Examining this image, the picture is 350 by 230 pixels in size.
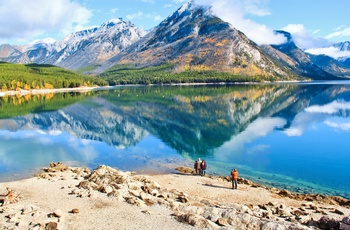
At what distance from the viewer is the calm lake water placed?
169 feet

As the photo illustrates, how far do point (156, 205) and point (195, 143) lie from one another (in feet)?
135

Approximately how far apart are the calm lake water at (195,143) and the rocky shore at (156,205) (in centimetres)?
791

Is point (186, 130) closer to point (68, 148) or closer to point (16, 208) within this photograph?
point (68, 148)

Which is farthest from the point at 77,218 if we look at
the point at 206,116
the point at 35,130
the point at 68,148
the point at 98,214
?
the point at 206,116

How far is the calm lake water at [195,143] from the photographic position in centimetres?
5138

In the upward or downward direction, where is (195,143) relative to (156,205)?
downward

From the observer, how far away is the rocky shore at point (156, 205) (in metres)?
26.9

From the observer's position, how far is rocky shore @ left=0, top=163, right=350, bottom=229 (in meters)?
26.9

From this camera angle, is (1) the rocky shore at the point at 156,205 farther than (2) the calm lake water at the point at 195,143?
No

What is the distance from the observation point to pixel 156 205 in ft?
104

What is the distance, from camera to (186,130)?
88000 mm

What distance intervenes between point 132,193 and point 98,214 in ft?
18.1

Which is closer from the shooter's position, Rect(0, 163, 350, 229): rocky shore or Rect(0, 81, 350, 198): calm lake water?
Rect(0, 163, 350, 229): rocky shore

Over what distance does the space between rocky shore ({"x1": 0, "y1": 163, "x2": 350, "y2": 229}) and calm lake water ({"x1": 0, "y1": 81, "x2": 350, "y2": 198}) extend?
25.9 ft
